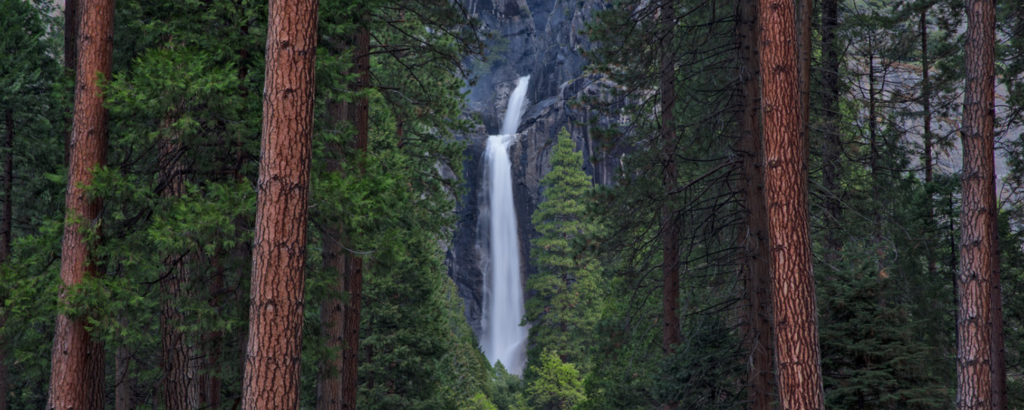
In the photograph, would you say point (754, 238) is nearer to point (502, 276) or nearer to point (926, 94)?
point (926, 94)

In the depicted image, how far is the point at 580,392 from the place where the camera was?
26281mm

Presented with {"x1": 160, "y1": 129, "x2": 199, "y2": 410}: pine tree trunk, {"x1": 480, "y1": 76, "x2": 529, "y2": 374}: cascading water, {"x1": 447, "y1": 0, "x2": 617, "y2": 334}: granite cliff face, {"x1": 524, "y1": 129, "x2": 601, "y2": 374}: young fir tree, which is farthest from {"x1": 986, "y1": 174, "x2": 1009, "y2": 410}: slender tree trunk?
{"x1": 480, "y1": 76, "x2": 529, "y2": 374}: cascading water

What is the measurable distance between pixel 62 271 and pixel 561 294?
2653 centimetres

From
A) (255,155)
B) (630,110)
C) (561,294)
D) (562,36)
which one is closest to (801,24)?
(630,110)

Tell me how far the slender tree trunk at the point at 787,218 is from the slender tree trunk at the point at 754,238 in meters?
1.49

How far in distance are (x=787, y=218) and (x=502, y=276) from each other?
38.8 m

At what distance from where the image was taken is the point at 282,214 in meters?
4.44

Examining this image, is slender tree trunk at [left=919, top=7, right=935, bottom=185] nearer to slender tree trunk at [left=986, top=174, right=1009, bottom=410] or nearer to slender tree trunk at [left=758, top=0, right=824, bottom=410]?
slender tree trunk at [left=986, top=174, right=1009, bottom=410]

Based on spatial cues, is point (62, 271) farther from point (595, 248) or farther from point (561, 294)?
point (561, 294)

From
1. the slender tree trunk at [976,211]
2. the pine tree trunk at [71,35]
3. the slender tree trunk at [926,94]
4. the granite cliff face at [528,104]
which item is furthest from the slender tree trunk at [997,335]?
the granite cliff face at [528,104]

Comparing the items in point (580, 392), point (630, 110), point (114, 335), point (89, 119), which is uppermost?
point (630, 110)

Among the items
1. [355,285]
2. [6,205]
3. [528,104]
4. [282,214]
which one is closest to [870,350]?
[282,214]

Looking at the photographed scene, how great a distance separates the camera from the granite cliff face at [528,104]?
44062mm

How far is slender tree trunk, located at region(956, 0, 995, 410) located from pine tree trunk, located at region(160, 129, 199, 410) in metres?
7.63
